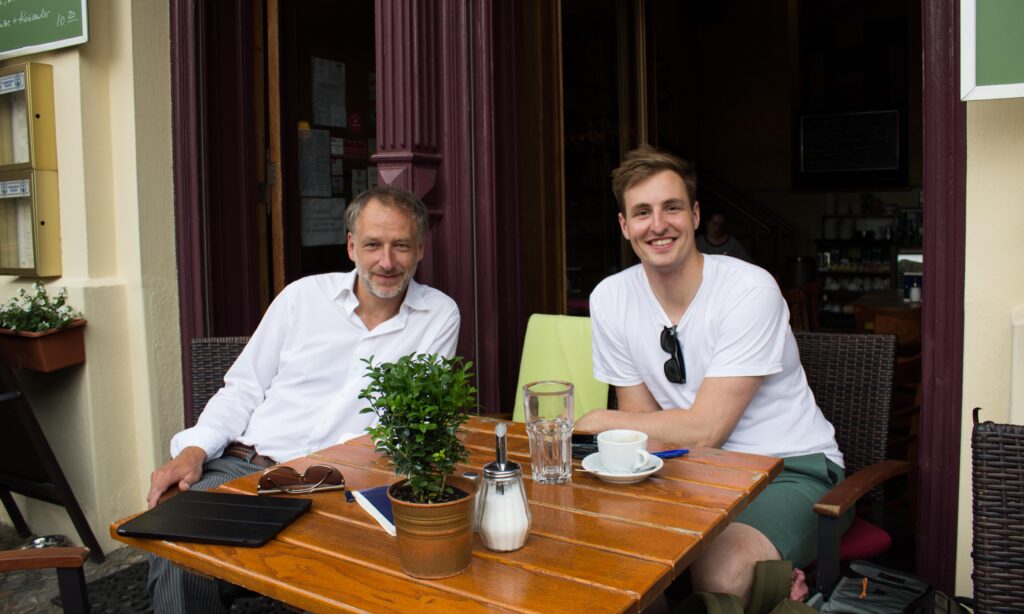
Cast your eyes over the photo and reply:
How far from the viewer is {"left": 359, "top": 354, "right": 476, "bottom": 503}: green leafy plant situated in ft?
4.42

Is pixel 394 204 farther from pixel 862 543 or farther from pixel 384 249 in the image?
pixel 862 543

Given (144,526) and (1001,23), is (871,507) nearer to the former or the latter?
(1001,23)

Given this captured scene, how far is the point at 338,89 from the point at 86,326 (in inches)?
66.6

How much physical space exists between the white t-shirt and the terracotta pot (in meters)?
1.02

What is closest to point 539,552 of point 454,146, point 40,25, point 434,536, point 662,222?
point 434,536

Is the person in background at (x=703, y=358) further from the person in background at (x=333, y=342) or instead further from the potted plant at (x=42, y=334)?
the potted plant at (x=42, y=334)

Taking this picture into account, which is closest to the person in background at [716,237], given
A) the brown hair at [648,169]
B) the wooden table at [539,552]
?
the brown hair at [648,169]

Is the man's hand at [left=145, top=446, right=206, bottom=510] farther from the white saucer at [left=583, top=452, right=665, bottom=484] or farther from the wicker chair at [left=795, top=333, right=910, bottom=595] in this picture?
the wicker chair at [left=795, top=333, right=910, bottom=595]

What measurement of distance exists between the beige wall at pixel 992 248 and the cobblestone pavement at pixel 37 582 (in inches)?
121

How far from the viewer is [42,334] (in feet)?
11.3

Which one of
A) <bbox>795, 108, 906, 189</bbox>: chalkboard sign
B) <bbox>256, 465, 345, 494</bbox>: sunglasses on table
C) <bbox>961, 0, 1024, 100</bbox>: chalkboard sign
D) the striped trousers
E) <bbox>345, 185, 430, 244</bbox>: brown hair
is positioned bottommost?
the striped trousers

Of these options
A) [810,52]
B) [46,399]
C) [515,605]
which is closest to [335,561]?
[515,605]

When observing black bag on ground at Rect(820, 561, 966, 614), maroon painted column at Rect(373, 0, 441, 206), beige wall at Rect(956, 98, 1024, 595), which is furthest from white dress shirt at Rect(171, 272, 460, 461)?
beige wall at Rect(956, 98, 1024, 595)

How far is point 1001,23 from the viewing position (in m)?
1.99
